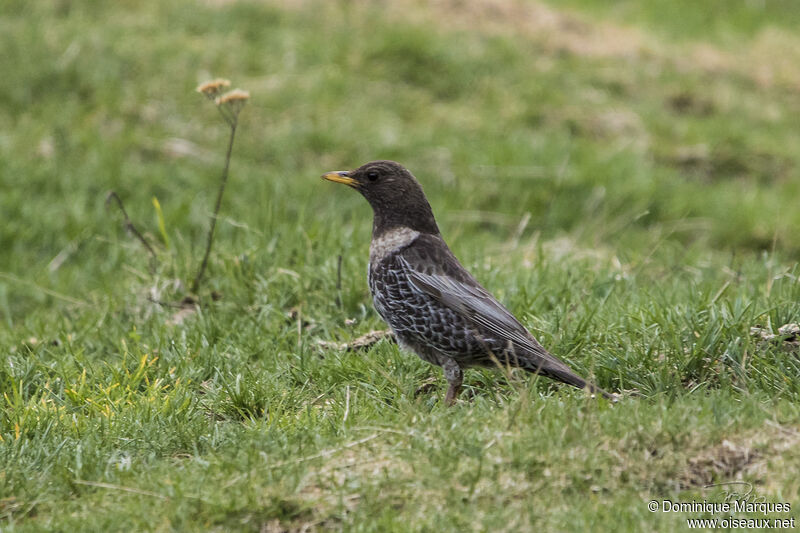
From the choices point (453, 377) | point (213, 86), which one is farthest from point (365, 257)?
point (453, 377)

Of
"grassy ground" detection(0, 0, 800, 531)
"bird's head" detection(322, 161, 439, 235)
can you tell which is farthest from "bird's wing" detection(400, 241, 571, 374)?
"bird's head" detection(322, 161, 439, 235)

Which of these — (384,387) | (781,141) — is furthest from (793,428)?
(781,141)

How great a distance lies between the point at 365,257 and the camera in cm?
645

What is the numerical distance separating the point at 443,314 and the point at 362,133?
16.5ft

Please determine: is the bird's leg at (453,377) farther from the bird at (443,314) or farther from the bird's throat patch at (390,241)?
the bird's throat patch at (390,241)

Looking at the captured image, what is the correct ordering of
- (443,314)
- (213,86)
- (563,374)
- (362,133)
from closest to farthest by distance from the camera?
1. (563,374)
2. (443,314)
3. (213,86)
4. (362,133)

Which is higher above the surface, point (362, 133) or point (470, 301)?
point (470, 301)

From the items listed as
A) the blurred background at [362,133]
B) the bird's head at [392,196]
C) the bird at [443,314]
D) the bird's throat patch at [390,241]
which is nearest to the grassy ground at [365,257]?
the blurred background at [362,133]

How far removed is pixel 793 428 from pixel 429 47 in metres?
7.65

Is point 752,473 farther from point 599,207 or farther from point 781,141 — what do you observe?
point 781,141

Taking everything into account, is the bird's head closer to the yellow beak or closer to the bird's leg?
the yellow beak

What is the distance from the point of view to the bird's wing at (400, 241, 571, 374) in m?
4.65

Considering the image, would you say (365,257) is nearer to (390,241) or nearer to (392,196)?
(392,196)

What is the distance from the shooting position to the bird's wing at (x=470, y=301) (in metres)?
4.65
